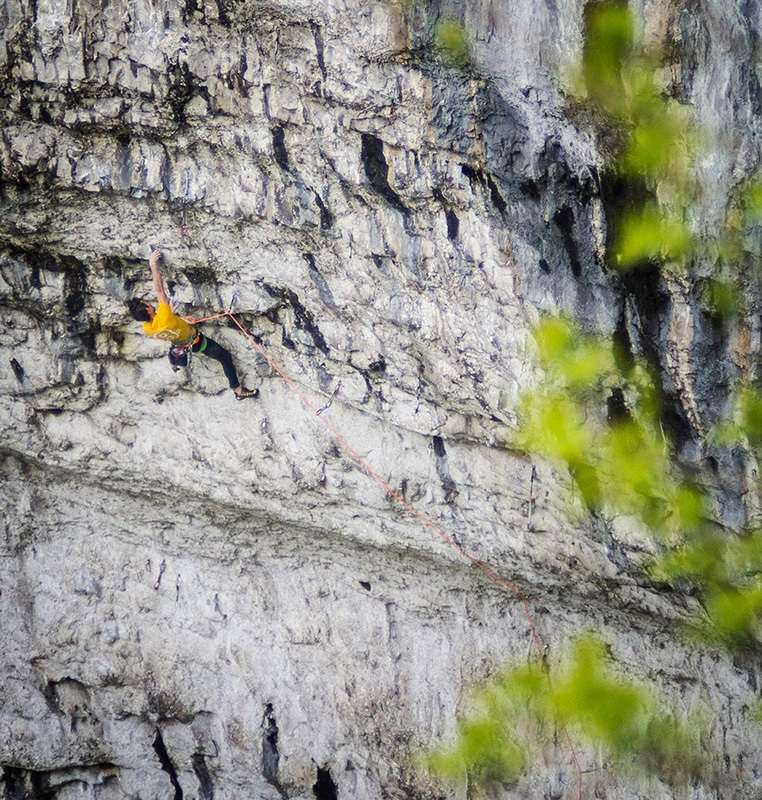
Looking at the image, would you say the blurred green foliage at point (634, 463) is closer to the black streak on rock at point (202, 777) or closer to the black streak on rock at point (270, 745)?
the black streak on rock at point (270, 745)

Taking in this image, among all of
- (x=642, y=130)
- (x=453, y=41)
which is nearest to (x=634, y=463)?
(x=642, y=130)

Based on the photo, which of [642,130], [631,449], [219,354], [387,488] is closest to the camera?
[642,130]

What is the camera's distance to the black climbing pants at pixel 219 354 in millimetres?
6469

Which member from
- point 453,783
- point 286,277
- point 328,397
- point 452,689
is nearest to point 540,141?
point 286,277

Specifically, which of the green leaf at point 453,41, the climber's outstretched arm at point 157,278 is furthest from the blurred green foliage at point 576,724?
the green leaf at point 453,41

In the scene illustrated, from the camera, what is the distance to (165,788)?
324 inches

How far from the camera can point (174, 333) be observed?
6.18m

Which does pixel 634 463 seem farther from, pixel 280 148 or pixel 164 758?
pixel 164 758

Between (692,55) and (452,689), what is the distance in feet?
16.0

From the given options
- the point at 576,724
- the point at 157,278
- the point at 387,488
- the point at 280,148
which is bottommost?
the point at 576,724

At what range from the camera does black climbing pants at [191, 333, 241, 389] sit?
647cm

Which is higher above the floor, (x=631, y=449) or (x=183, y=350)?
(x=183, y=350)

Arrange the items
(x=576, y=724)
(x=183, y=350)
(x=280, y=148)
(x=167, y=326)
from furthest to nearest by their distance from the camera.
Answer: (x=576, y=724) → (x=183, y=350) → (x=167, y=326) → (x=280, y=148)

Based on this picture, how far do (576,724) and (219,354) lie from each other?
3889mm
